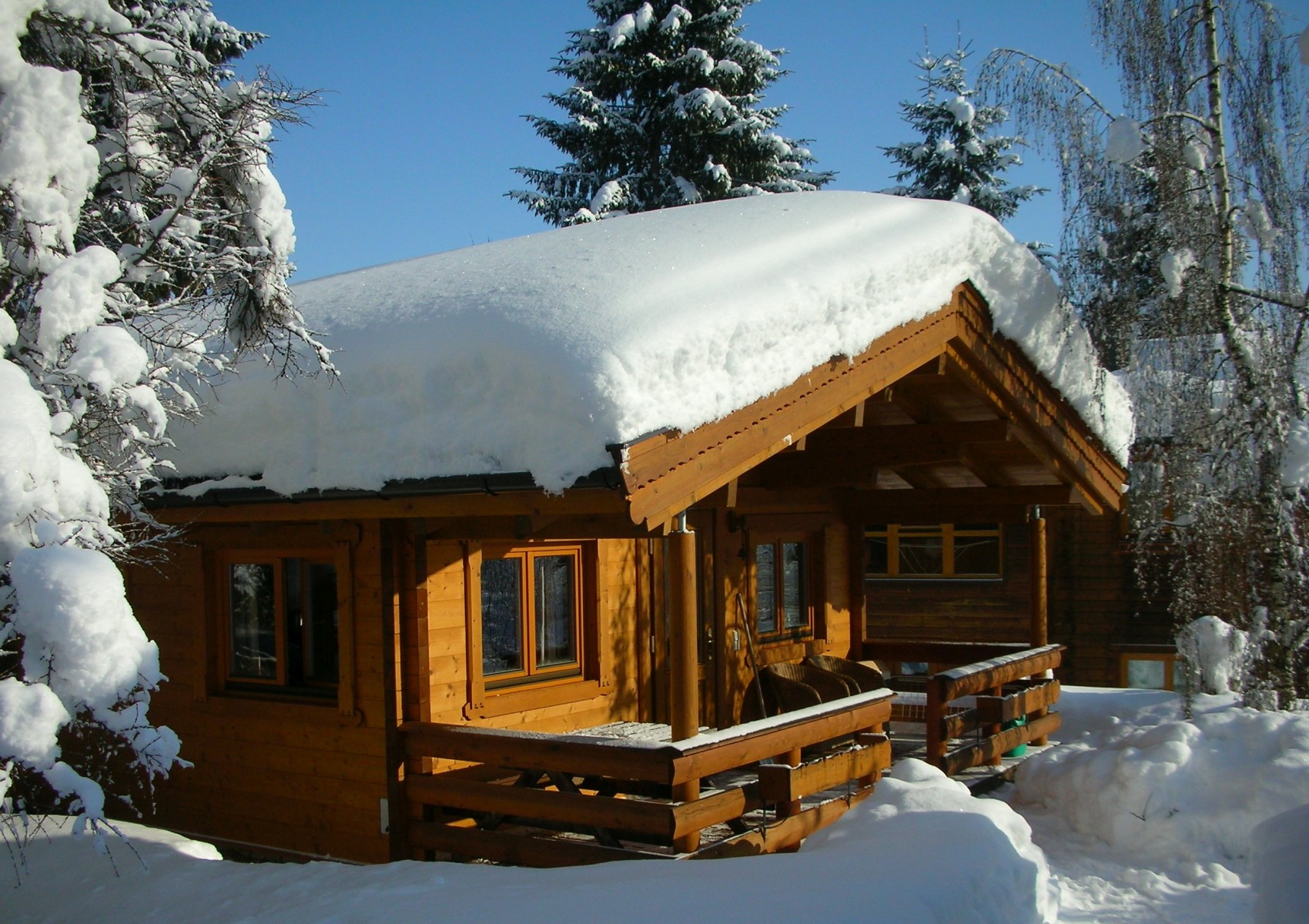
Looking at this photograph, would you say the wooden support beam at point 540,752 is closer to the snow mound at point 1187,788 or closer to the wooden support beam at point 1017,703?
the snow mound at point 1187,788

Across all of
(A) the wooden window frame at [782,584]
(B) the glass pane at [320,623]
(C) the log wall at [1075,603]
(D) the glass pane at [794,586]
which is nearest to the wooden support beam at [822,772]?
(A) the wooden window frame at [782,584]

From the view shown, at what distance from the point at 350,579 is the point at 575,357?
96.3 inches

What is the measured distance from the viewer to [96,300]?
4375 mm

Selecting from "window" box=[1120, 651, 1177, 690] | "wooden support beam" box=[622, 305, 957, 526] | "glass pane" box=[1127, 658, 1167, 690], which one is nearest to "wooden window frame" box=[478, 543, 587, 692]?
"wooden support beam" box=[622, 305, 957, 526]

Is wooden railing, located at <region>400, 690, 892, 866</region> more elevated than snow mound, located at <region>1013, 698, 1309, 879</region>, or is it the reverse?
wooden railing, located at <region>400, 690, 892, 866</region>

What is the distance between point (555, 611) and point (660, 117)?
51.5 ft

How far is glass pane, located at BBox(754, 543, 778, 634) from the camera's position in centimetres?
1039

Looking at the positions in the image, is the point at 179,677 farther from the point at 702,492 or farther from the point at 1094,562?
the point at 1094,562

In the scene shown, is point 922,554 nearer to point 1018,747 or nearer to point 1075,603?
point 1075,603

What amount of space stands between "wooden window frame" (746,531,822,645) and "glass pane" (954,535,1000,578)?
26.7 ft

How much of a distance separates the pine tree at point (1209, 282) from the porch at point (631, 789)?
164 inches

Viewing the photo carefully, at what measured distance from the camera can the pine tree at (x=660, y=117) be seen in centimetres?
2148

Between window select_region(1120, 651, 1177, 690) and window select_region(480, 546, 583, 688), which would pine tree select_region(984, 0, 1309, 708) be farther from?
window select_region(1120, 651, 1177, 690)

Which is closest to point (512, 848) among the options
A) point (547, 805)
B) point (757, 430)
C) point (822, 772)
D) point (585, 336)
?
point (547, 805)
